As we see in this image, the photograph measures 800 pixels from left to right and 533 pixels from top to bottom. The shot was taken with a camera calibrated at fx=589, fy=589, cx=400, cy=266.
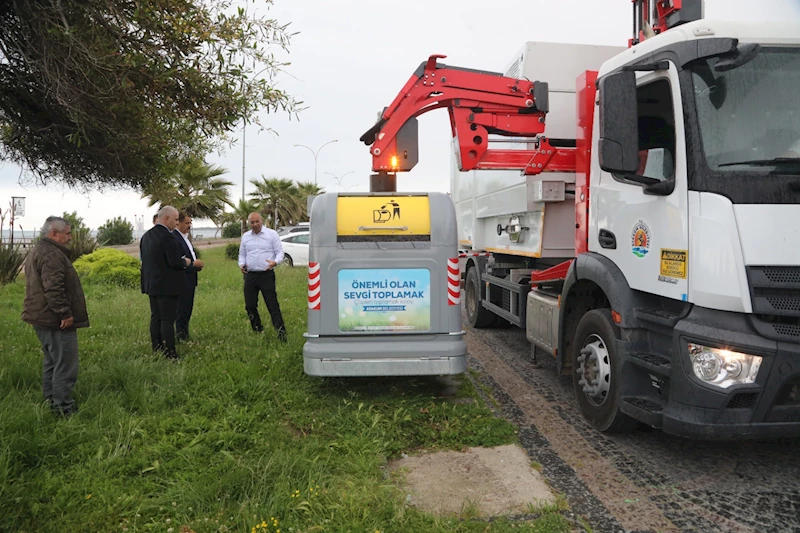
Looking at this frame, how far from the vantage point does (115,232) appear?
42719mm

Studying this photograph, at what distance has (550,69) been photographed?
6582mm

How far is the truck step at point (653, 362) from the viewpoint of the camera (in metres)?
3.91

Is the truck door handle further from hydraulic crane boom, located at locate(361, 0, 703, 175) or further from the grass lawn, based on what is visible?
the grass lawn

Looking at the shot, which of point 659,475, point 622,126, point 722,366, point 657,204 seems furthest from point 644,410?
point 622,126

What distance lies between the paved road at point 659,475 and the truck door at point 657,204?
1.31 m

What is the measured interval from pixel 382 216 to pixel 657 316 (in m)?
2.68

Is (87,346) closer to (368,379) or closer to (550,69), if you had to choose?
(368,379)

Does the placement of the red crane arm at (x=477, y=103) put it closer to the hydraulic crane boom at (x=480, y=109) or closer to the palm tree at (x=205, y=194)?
the hydraulic crane boom at (x=480, y=109)

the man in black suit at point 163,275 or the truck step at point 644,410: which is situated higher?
the man in black suit at point 163,275

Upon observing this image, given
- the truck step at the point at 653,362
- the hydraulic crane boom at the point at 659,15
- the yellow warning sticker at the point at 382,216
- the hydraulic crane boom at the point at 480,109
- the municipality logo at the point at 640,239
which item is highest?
the hydraulic crane boom at the point at 659,15

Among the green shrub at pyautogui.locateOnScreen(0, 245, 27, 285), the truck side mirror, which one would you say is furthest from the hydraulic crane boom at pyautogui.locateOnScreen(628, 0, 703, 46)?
the green shrub at pyautogui.locateOnScreen(0, 245, 27, 285)

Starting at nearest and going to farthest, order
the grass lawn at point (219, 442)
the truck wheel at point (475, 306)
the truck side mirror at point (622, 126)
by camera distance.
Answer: the grass lawn at point (219, 442) < the truck side mirror at point (622, 126) < the truck wheel at point (475, 306)

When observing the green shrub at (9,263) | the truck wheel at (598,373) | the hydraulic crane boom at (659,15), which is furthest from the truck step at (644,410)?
the green shrub at (9,263)

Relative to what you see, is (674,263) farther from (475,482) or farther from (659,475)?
(475,482)
